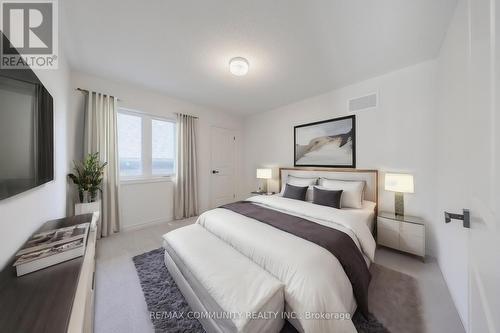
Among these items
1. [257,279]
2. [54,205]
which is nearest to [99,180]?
[54,205]

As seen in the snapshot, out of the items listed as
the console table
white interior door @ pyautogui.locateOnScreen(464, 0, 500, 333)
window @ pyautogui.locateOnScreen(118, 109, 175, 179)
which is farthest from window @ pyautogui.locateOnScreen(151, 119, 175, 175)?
white interior door @ pyautogui.locateOnScreen(464, 0, 500, 333)

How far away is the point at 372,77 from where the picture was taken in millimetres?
2652

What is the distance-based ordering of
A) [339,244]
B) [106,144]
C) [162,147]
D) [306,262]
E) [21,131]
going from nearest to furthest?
[21,131], [306,262], [339,244], [106,144], [162,147]

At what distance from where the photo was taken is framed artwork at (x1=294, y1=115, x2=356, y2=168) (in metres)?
2.91

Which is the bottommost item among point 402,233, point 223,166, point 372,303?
point 372,303

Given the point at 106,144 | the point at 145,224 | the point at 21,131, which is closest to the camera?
the point at 21,131

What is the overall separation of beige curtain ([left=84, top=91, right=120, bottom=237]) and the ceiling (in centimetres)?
46

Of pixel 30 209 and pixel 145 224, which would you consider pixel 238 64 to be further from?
pixel 145 224

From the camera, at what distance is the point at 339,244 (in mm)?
1426

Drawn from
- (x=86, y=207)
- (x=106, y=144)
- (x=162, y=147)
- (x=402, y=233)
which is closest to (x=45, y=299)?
(x=86, y=207)

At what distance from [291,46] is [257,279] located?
7.53 feet

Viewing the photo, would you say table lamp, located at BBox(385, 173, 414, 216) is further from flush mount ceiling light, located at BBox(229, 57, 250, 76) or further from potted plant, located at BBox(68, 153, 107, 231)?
potted plant, located at BBox(68, 153, 107, 231)

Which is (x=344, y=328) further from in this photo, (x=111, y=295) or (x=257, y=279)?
(x=111, y=295)

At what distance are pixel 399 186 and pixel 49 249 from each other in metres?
3.38
